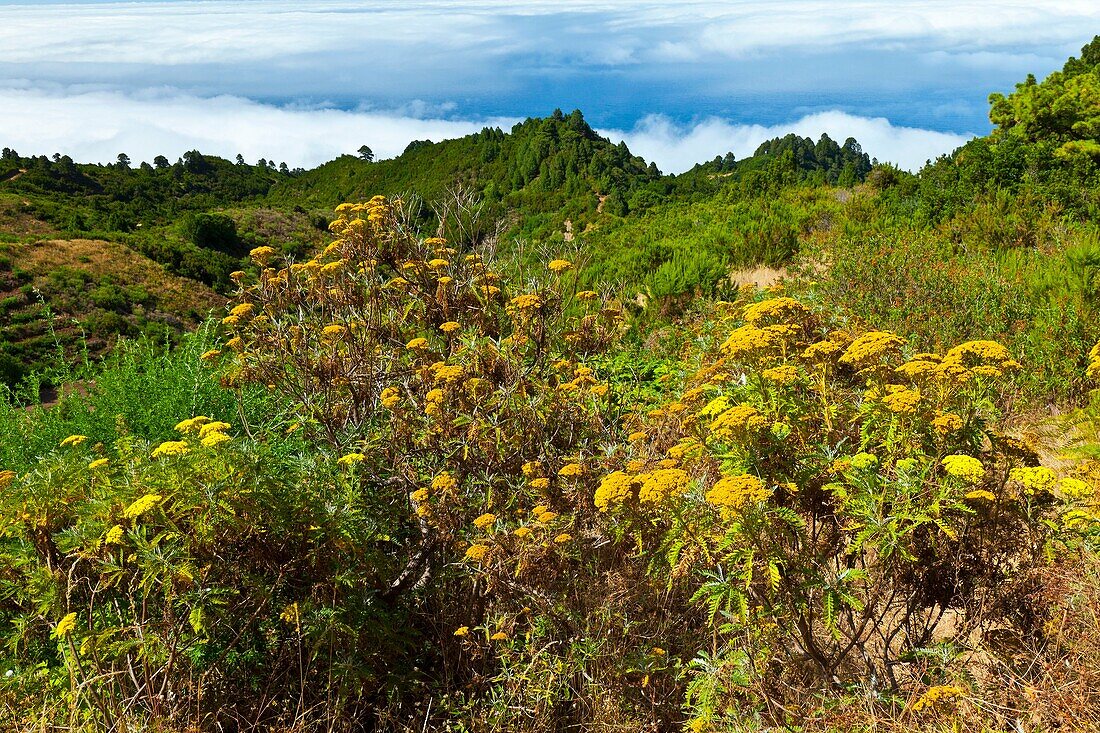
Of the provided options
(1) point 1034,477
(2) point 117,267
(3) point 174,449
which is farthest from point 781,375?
(2) point 117,267

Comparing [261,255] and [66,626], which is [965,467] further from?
[261,255]

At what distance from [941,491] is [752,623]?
851 millimetres

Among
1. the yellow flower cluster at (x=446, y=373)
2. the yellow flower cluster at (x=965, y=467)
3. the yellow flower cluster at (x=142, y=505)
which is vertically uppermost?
the yellow flower cluster at (x=965, y=467)

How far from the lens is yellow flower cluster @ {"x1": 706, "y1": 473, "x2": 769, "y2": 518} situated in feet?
7.24

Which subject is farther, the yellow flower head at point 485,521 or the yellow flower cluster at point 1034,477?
the yellow flower head at point 485,521

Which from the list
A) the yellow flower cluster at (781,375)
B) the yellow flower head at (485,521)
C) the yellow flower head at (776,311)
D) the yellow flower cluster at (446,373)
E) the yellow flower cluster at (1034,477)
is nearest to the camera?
the yellow flower cluster at (1034,477)

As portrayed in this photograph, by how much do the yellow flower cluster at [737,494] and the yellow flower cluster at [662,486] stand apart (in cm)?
21

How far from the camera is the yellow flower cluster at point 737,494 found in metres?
2.21

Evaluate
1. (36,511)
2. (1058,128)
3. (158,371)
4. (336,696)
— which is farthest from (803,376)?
(1058,128)

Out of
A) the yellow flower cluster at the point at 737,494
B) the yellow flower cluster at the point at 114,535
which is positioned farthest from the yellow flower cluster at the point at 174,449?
the yellow flower cluster at the point at 737,494

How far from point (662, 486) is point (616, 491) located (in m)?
0.23

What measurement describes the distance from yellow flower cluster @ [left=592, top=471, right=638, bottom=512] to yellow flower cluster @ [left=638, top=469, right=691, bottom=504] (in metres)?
0.09

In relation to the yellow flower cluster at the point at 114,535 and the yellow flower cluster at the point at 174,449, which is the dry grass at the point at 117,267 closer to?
the yellow flower cluster at the point at 174,449

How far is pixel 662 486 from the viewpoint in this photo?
7.98ft
